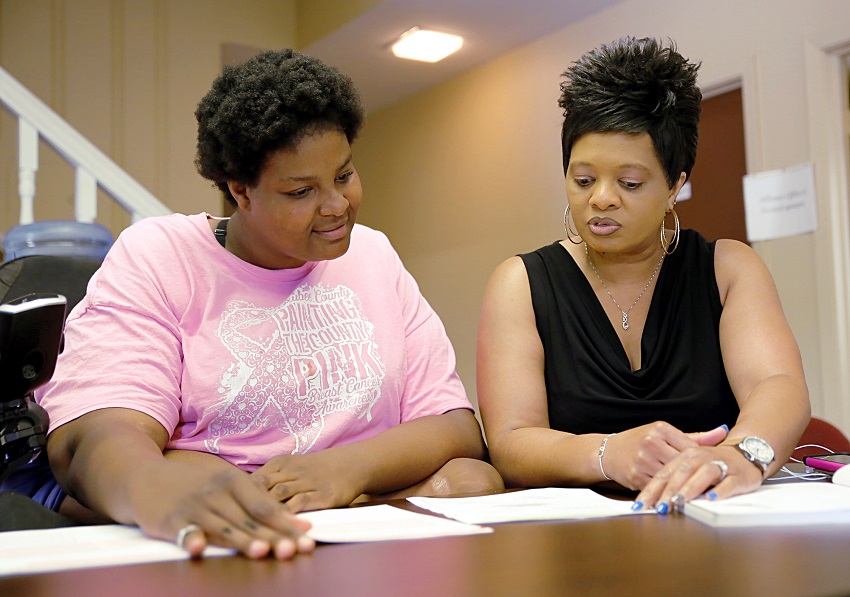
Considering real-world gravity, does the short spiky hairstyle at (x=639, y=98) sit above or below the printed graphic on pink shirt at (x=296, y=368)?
above

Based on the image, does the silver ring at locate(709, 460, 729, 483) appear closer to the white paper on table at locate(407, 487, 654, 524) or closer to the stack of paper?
the white paper on table at locate(407, 487, 654, 524)

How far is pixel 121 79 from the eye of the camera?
15.3ft

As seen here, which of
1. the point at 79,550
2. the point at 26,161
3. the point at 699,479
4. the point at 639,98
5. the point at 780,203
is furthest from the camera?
the point at 780,203

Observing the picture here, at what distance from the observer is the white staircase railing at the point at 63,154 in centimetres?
309

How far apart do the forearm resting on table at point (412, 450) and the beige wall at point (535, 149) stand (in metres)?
2.38

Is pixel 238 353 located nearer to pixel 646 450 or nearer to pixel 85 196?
pixel 646 450

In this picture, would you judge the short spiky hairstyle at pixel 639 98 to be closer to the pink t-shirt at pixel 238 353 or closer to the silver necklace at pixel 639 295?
the silver necklace at pixel 639 295

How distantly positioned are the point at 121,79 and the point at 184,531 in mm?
4409

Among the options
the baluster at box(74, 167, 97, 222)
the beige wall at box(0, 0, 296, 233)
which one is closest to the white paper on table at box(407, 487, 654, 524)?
the baluster at box(74, 167, 97, 222)

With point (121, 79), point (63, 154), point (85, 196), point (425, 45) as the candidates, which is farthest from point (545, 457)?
point (121, 79)

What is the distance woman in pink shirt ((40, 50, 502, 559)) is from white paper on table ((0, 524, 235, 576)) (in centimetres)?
25

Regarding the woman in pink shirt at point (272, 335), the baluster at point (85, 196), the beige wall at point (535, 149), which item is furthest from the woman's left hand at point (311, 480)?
the beige wall at point (535, 149)

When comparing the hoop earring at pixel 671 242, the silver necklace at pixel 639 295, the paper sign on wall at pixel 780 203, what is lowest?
the silver necklace at pixel 639 295

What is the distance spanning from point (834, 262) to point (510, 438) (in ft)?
7.92
